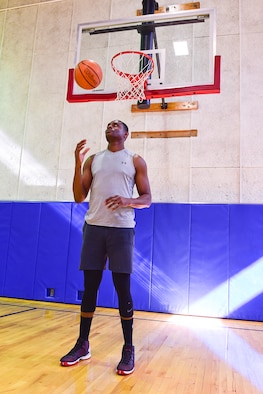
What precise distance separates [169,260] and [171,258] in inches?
1.4

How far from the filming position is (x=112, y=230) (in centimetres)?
208

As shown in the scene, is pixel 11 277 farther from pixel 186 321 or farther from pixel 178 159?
pixel 178 159

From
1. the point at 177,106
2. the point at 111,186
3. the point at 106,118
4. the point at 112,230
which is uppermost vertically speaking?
the point at 177,106

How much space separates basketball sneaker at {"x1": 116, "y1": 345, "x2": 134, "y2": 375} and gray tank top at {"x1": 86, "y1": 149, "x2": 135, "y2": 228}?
2.40ft

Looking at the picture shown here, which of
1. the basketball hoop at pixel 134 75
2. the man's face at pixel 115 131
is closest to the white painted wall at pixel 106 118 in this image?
the basketball hoop at pixel 134 75

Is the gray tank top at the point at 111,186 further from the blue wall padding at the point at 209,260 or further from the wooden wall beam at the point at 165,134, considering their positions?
the wooden wall beam at the point at 165,134

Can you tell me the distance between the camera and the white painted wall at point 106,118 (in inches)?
179

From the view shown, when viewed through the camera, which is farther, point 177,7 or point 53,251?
point 53,251

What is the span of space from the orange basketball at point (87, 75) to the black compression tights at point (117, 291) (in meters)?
1.88

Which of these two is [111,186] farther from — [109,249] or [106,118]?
[106,118]

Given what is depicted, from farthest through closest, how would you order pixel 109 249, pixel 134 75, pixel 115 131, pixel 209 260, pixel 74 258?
pixel 74 258
pixel 209 260
pixel 134 75
pixel 115 131
pixel 109 249

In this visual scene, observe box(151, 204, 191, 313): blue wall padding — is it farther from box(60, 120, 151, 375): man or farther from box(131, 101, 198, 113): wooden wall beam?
box(60, 120, 151, 375): man

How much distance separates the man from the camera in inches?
79.7

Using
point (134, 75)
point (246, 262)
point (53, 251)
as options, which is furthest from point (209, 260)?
point (134, 75)
